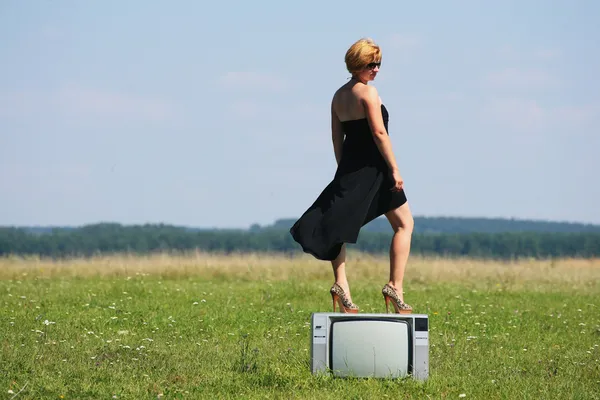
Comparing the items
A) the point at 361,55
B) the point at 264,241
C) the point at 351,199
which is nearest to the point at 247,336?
the point at 351,199

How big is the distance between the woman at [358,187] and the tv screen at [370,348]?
0.70m

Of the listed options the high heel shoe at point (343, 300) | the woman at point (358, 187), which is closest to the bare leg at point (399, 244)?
the woman at point (358, 187)

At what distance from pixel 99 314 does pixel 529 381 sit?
706cm

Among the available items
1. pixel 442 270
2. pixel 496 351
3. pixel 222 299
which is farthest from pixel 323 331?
pixel 442 270

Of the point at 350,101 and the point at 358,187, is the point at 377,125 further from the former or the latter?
the point at 358,187

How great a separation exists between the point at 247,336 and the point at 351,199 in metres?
3.76

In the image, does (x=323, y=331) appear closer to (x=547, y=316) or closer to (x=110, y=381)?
(x=110, y=381)

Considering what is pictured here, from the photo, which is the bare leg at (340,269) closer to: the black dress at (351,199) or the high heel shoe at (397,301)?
the black dress at (351,199)

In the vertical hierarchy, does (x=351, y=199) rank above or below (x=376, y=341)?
above

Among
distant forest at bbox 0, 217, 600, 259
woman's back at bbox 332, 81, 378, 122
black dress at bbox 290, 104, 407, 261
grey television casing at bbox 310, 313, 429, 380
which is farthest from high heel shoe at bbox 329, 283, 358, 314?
distant forest at bbox 0, 217, 600, 259

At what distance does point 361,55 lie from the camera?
8.28m

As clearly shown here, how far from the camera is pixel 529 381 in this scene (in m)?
8.59

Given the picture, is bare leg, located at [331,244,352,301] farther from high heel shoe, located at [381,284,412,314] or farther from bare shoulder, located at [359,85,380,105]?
bare shoulder, located at [359,85,380,105]

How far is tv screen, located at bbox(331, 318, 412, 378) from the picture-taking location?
25.6ft
